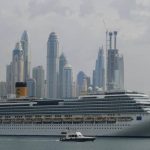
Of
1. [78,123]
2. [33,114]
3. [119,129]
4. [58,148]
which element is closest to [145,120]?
[119,129]

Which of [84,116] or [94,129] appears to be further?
[84,116]

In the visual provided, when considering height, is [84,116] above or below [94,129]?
above

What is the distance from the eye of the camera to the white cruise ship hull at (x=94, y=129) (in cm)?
15275

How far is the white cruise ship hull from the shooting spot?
501 feet

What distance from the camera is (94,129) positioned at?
515 feet

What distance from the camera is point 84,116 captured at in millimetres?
159875

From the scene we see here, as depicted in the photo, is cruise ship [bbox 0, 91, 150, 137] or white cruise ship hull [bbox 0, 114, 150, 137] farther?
cruise ship [bbox 0, 91, 150, 137]

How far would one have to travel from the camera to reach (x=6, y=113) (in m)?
→ 174

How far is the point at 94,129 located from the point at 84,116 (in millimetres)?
4273

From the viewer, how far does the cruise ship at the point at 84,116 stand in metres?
154

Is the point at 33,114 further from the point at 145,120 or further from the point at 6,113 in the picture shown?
the point at 145,120

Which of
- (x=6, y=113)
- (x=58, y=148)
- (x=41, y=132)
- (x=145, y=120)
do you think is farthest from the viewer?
(x=6, y=113)

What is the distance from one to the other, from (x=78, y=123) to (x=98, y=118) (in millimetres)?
4886

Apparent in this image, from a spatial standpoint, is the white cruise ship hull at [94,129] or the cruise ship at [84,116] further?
the cruise ship at [84,116]
